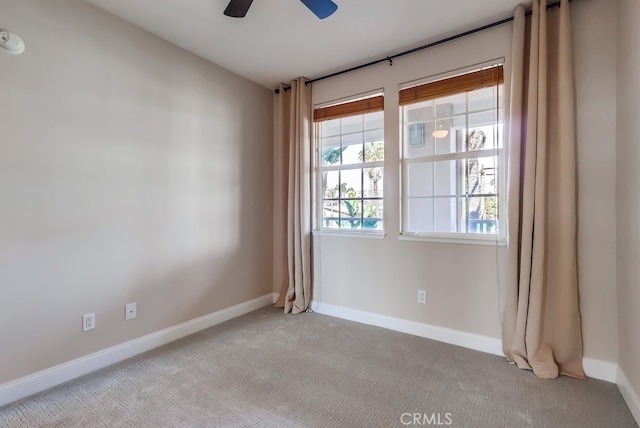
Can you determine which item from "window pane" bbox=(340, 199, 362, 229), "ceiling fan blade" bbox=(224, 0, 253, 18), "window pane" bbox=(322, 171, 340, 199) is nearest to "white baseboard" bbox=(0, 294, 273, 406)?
"window pane" bbox=(340, 199, 362, 229)

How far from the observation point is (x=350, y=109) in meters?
3.11

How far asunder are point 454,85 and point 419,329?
211 cm

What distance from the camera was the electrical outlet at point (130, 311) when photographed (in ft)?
7.46

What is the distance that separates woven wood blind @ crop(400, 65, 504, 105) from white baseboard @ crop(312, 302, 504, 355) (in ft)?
6.52

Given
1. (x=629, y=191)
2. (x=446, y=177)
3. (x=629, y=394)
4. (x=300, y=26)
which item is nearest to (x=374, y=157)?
(x=446, y=177)

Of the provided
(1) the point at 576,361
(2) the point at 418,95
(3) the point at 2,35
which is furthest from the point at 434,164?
(3) the point at 2,35

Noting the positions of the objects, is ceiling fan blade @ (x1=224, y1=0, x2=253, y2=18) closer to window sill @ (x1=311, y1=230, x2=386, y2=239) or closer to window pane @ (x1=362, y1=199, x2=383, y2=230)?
window pane @ (x1=362, y1=199, x2=383, y2=230)

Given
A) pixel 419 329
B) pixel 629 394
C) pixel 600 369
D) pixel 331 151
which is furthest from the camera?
pixel 331 151

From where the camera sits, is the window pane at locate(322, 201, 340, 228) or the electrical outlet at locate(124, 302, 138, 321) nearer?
the electrical outlet at locate(124, 302, 138, 321)

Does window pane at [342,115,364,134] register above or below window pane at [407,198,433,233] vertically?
above

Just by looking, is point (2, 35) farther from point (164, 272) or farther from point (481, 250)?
point (481, 250)

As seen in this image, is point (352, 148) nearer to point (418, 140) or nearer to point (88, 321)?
point (418, 140)

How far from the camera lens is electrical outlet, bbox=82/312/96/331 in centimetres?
206

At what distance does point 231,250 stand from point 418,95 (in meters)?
2.34
